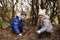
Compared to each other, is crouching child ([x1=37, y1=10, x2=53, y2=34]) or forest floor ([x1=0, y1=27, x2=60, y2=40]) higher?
crouching child ([x1=37, y1=10, x2=53, y2=34])

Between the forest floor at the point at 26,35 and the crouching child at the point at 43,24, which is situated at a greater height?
the crouching child at the point at 43,24

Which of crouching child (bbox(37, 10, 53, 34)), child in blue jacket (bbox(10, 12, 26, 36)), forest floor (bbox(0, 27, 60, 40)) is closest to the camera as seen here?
crouching child (bbox(37, 10, 53, 34))

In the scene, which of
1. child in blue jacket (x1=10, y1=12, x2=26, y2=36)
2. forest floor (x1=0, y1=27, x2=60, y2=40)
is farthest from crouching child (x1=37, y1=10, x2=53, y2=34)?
child in blue jacket (x1=10, y1=12, x2=26, y2=36)

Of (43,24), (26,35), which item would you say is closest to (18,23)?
(26,35)

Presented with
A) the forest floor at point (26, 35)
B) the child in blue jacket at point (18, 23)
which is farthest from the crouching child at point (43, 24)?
the child in blue jacket at point (18, 23)

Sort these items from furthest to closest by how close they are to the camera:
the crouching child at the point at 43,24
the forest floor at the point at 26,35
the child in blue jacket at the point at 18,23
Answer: the child in blue jacket at the point at 18,23 < the forest floor at the point at 26,35 < the crouching child at the point at 43,24

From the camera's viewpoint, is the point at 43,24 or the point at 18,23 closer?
the point at 43,24

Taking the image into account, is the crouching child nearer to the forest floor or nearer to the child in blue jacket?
the forest floor

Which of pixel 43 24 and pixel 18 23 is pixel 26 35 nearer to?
pixel 18 23

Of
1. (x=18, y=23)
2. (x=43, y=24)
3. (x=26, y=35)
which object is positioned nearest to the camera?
(x=43, y=24)

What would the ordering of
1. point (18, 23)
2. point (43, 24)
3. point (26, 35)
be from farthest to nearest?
1. point (26, 35)
2. point (18, 23)
3. point (43, 24)

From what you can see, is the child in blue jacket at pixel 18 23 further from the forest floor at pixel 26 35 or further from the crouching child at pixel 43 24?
the crouching child at pixel 43 24

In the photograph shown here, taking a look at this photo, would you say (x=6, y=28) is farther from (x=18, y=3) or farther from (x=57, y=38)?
(x=57, y=38)

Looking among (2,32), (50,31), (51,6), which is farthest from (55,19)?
(2,32)
